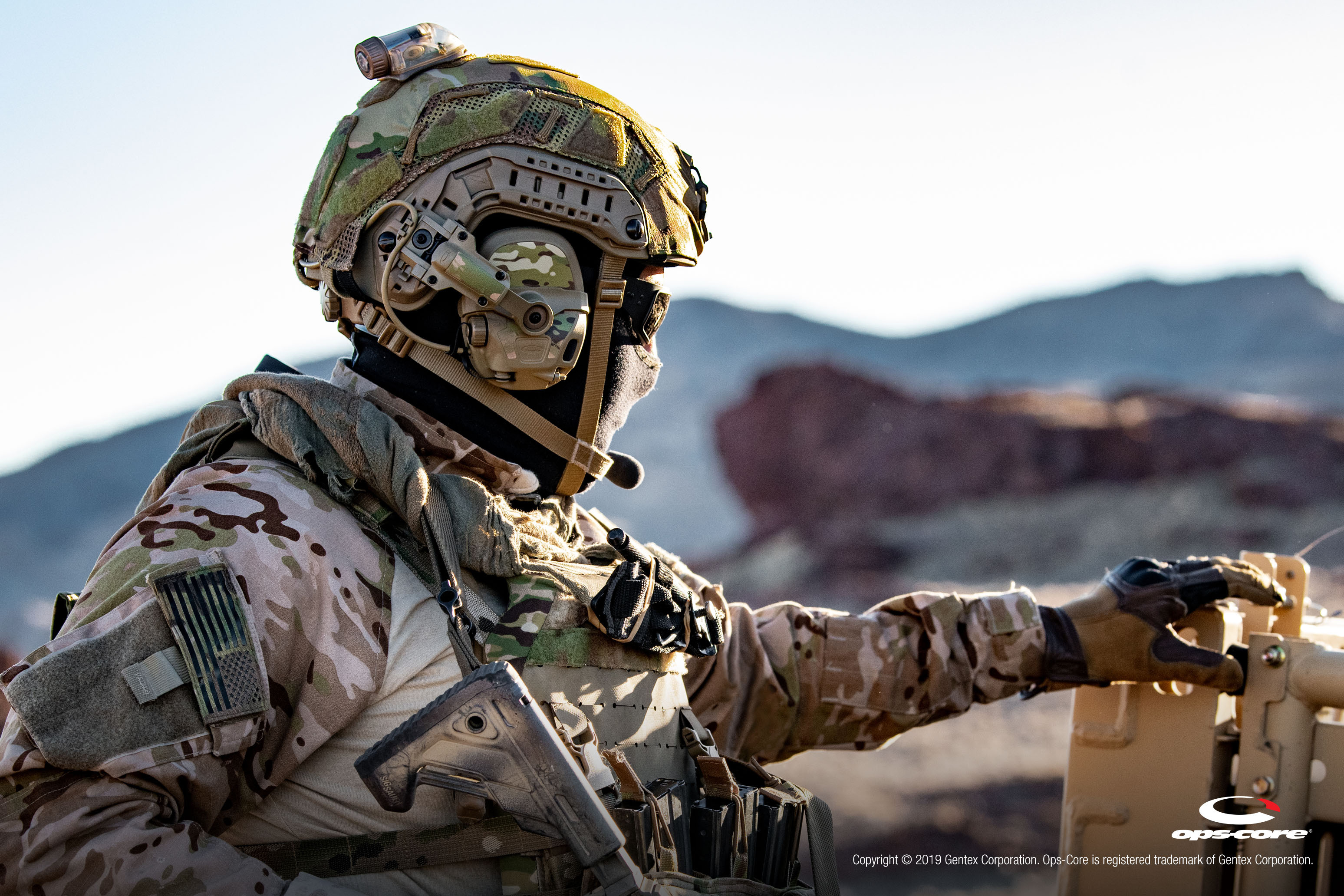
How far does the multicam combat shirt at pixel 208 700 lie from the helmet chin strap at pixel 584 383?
108 mm

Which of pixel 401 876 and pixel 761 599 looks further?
pixel 761 599

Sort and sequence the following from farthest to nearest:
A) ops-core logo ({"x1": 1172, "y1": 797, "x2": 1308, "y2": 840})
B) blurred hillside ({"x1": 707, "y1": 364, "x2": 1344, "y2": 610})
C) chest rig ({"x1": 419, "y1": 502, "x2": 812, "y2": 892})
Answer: blurred hillside ({"x1": 707, "y1": 364, "x2": 1344, "y2": 610}) → ops-core logo ({"x1": 1172, "y1": 797, "x2": 1308, "y2": 840}) → chest rig ({"x1": 419, "y1": 502, "x2": 812, "y2": 892})

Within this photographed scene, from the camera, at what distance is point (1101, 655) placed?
340 cm

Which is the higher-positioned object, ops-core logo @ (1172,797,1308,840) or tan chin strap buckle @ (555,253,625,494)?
tan chin strap buckle @ (555,253,625,494)

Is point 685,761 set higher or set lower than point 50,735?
lower

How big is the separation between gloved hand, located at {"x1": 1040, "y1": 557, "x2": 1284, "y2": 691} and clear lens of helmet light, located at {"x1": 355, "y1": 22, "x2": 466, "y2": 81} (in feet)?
7.43

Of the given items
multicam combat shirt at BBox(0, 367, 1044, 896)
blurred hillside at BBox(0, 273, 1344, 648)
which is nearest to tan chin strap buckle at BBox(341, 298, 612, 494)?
multicam combat shirt at BBox(0, 367, 1044, 896)

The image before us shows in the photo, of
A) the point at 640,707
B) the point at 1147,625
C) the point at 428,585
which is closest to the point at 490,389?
the point at 428,585

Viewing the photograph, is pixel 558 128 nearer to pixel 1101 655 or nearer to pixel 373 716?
pixel 373 716

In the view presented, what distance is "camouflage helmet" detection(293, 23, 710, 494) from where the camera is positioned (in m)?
2.66

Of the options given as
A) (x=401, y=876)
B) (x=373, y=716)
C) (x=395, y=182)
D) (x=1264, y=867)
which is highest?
(x=395, y=182)

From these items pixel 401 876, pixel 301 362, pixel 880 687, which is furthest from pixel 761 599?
pixel 401 876

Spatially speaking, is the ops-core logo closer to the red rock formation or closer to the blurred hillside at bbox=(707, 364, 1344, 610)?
the blurred hillside at bbox=(707, 364, 1344, 610)

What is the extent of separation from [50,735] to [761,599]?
57.2 ft
